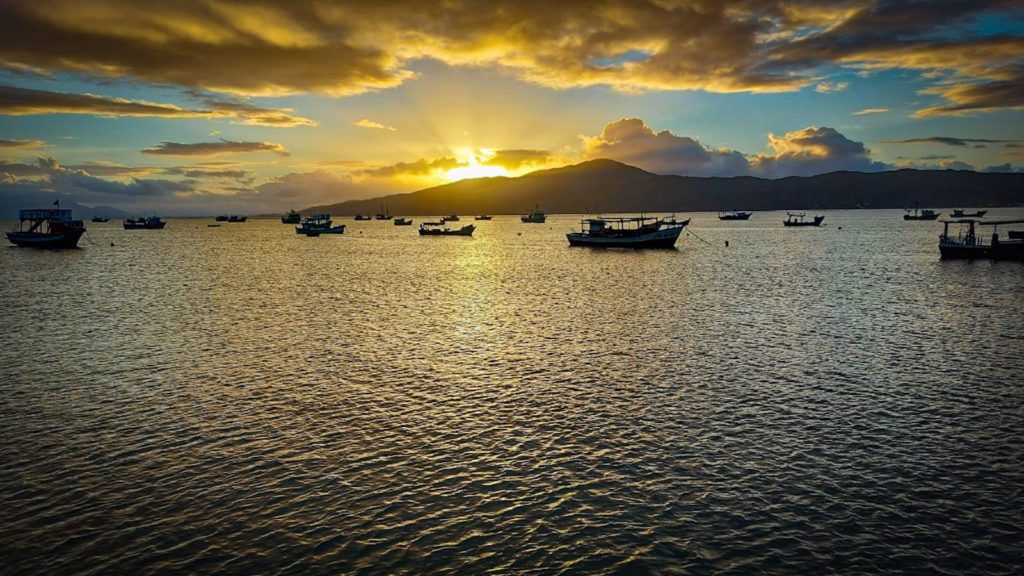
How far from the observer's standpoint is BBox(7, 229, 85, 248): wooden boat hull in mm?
126081

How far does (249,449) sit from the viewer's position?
21562mm

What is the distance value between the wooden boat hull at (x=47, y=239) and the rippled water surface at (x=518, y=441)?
96042 millimetres

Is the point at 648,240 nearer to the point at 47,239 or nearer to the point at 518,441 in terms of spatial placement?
Answer: the point at 518,441

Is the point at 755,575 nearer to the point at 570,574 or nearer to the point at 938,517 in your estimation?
the point at 570,574

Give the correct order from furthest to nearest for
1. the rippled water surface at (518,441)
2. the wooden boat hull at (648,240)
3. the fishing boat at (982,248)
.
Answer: the wooden boat hull at (648,240) < the fishing boat at (982,248) < the rippled water surface at (518,441)

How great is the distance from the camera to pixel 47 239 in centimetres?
12638

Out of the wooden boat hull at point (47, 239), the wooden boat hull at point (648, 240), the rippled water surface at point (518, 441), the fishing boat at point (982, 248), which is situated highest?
the wooden boat hull at point (47, 239)

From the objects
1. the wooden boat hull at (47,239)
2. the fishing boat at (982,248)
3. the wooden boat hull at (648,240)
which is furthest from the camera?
the wooden boat hull at (47,239)

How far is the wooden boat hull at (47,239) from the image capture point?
126 m

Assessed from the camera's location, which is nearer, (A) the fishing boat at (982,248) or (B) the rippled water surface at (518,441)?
(B) the rippled water surface at (518,441)

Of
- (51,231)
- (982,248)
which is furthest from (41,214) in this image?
(982,248)

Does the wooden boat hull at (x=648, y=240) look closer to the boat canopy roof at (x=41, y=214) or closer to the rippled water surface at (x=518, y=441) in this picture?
the rippled water surface at (x=518, y=441)

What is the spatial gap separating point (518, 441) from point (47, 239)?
479 ft

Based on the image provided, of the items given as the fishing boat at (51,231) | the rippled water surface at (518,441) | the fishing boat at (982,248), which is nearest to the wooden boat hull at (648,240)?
the fishing boat at (982,248)
